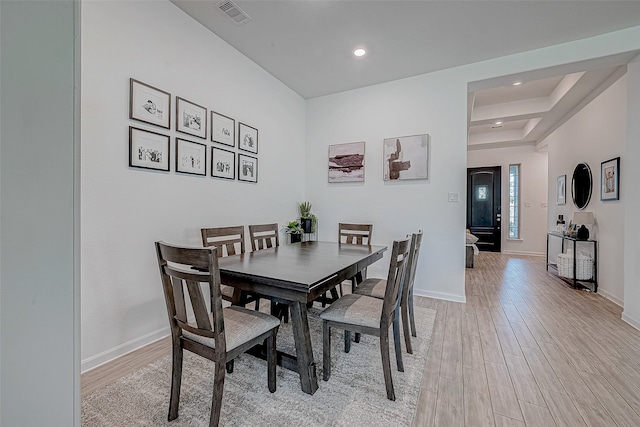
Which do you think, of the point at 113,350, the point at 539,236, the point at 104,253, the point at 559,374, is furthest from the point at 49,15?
the point at 539,236

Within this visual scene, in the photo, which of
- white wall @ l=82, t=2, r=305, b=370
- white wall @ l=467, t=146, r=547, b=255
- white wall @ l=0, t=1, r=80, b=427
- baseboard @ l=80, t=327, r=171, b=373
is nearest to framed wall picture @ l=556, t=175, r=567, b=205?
white wall @ l=467, t=146, r=547, b=255

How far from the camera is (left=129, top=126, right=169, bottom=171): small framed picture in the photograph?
2.09 m

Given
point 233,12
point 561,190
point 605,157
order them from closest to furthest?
1. point 233,12
2. point 605,157
3. point 561,190

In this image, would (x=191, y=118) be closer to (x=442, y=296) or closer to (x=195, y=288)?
(x=195, y=288)

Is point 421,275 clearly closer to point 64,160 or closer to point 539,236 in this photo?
point 64,160

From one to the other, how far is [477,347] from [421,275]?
4.60 ft

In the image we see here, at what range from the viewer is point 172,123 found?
7.82 ft

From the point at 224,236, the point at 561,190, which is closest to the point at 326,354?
the point at 224,236

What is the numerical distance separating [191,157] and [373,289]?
201cm

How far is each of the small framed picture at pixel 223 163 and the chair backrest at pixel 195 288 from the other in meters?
1.60

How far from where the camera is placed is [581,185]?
14.1 ft

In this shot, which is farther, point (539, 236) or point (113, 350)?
point (539, 236)

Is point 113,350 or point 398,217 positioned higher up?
point 398,217

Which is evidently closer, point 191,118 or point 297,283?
point 297,283
